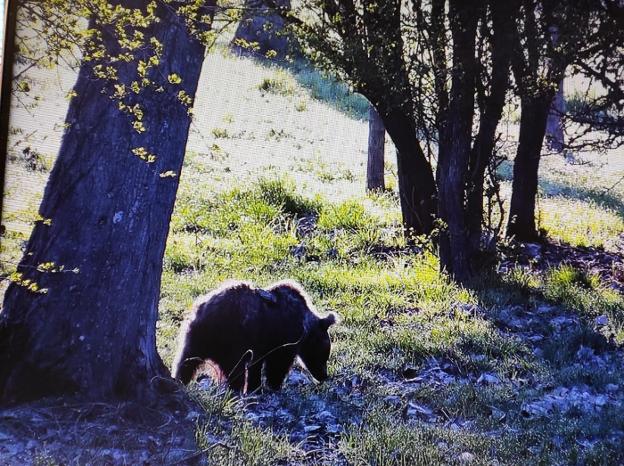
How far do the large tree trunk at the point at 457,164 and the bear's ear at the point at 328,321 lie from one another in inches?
65.5

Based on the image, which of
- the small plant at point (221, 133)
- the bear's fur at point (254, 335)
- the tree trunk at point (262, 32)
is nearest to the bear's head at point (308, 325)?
the bear's fur at point (254, 335)

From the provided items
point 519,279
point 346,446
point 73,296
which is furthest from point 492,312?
point 73,296

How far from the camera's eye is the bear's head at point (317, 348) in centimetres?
490

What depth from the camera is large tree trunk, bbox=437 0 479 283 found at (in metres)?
6.03

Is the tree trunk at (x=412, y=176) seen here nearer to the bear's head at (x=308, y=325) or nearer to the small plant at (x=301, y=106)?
the small plant at (x=301, y=106)

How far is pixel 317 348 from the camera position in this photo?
492cm

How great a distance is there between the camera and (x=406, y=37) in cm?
594

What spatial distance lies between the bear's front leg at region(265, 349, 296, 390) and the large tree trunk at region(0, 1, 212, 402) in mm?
1322

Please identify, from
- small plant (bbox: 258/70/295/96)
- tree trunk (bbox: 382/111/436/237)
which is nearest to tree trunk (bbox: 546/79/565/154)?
tree trunk (bbox: 382/111/436/237)

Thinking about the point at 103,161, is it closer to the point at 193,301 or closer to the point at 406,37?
the point at 193,301

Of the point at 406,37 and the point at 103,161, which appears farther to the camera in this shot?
the point at 406,37

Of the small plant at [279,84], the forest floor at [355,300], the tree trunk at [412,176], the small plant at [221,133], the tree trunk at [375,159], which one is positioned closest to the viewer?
the forest floor at [355,300]

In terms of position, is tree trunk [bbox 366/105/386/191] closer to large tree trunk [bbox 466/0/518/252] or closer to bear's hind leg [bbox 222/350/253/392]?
large tree trunk [bbox 466/0/518/252]

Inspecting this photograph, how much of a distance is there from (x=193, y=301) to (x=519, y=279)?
112 inches
